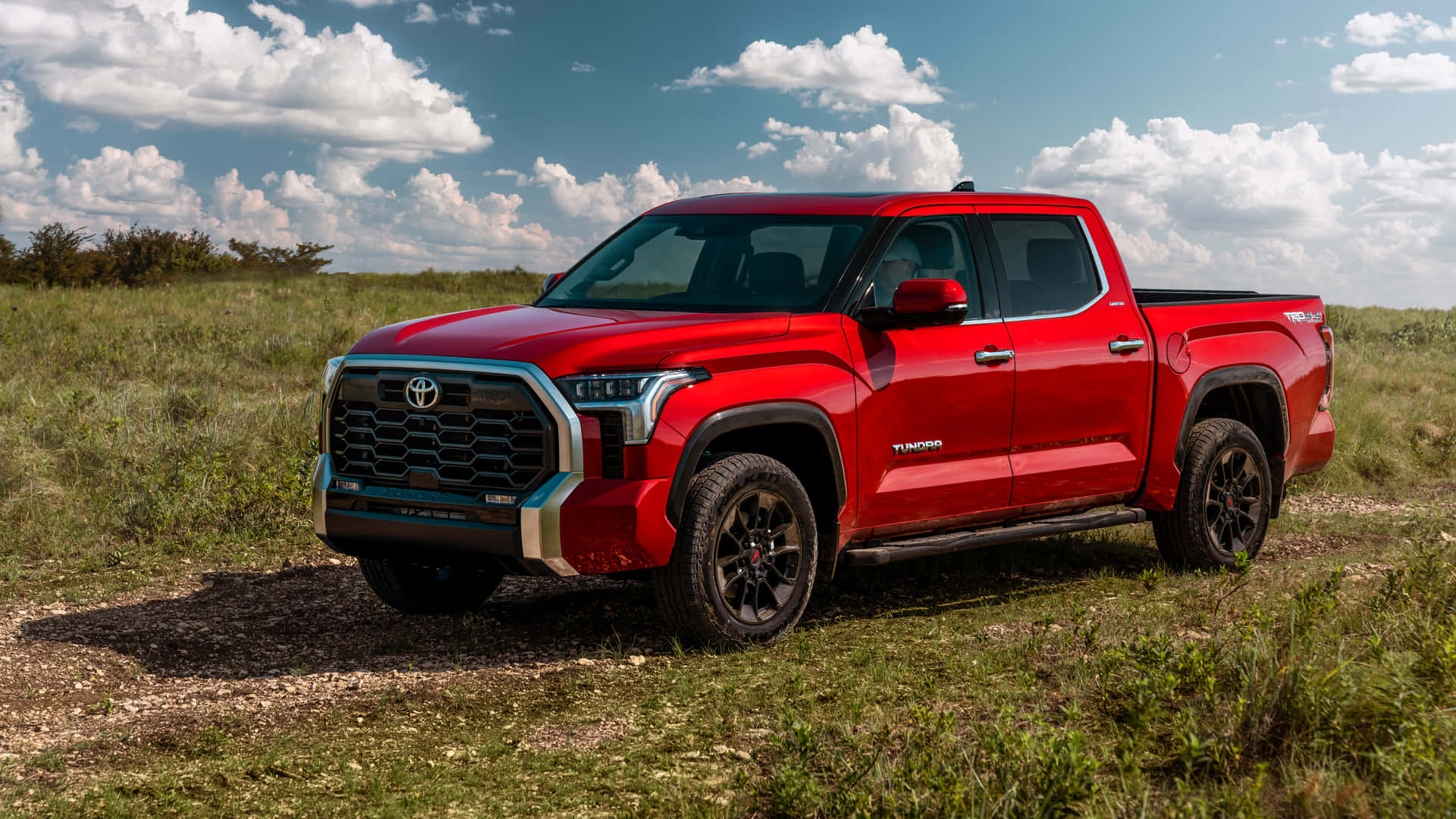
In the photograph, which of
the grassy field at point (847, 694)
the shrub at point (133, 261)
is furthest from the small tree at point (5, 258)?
the grassy field at point (847, 694)

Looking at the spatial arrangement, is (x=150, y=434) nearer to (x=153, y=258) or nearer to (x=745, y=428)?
(x=745, y=428)

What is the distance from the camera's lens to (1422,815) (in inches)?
137

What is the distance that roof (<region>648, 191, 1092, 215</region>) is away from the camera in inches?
252

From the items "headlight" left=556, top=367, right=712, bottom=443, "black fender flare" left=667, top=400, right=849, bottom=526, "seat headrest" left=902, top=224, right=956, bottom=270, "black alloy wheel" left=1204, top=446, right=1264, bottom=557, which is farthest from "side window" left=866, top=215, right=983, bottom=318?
"black alloy wheel" left=1204, top=446, right=1264, bottom=557

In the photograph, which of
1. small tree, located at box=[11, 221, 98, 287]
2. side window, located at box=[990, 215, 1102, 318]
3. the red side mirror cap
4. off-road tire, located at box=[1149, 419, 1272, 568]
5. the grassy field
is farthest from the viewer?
small tree, located at box=[11, 221, 98, 287]

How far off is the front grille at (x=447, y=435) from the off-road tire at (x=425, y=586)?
3.20ft

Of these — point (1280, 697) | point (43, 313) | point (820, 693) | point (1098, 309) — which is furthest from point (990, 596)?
point (43, 313)

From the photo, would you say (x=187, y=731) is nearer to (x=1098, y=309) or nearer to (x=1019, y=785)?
(x=1019, y=785)

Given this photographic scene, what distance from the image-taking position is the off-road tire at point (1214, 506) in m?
7.51

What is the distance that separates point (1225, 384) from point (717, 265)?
10.9ft

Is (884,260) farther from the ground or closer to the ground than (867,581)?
farther from the ground

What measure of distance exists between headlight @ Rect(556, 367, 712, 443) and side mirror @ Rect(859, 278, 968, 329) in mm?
1239

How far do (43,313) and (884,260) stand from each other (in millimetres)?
15545

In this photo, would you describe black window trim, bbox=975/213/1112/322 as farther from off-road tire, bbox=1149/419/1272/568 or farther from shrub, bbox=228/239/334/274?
shrub, bbox=228/239/334/274
